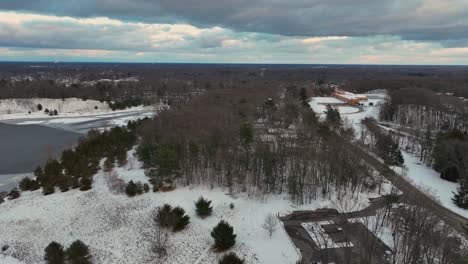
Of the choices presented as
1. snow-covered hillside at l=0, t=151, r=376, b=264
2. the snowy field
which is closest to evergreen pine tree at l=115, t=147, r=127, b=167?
snow-covered hillside at l=0, t=151, r=376, b=264

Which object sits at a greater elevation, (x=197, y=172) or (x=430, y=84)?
(x=430, y=84)

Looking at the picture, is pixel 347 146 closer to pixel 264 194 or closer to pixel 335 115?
pixel 264 194

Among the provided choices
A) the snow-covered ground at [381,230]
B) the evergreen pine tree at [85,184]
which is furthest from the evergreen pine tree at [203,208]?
the evergreen pine tree at [85,184]

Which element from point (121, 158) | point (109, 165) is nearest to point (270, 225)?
point (121, 158)

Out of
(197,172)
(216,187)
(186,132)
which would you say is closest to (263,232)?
(216,187)

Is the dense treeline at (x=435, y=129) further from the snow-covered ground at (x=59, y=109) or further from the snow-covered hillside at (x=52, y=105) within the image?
the snow-covered hillside at (x=52, y=105)

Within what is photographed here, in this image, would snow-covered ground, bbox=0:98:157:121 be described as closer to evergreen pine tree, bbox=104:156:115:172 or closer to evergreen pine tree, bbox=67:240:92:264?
evergreen pine tree, bbox=104:156:115:172
